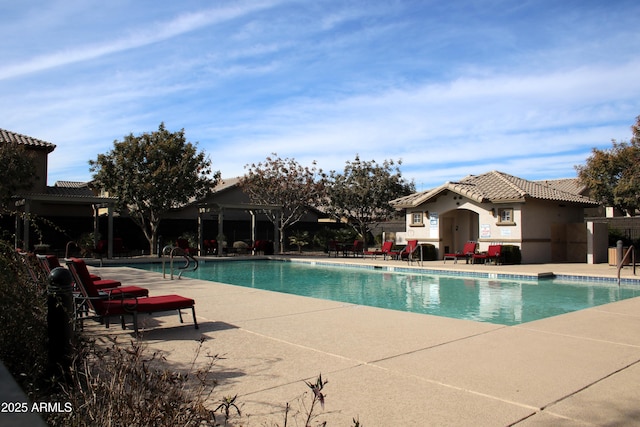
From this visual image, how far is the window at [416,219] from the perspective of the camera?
25516 mm

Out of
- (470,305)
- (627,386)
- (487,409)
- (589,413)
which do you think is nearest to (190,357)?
(487,409)

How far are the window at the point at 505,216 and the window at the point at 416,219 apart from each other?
13.3 feet

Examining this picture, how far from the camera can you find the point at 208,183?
28406mm

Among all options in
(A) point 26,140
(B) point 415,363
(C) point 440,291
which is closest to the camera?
(B) point 415,363

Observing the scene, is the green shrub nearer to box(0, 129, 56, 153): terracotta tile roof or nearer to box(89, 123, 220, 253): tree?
box(89, 123, 220, 253): tree

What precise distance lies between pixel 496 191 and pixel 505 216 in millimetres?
1218

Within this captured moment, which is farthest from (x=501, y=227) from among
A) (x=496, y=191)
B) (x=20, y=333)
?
(x=20, y=333)

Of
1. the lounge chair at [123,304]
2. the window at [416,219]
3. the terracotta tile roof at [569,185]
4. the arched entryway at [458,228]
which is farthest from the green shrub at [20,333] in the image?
the terracotta tile roof at [569,185]

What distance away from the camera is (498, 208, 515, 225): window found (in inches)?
866

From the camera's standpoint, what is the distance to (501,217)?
22375 millimetres

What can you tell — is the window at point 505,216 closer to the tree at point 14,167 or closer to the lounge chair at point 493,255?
the lounge chair at point 493,255

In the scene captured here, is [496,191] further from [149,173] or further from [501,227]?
[149,173]

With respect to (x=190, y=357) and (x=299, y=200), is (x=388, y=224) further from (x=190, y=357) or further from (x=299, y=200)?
(x=190, y=357)

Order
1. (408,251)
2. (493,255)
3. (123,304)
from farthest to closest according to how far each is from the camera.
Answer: (408,251) → (493,255) → (123,304)
